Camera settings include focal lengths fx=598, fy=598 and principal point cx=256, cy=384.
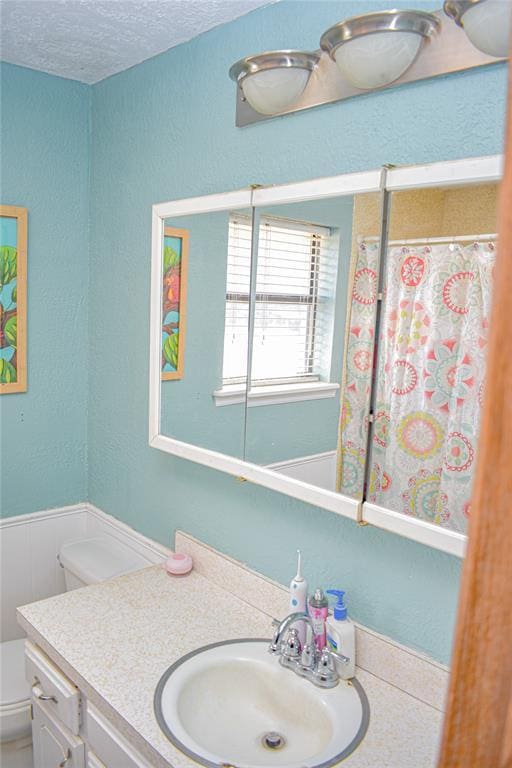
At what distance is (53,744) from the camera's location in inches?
64.1

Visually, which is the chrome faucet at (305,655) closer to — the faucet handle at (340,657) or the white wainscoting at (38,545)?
the faucet handle at (340,657)

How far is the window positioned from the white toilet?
91 cm

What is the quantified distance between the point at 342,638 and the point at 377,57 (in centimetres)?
123

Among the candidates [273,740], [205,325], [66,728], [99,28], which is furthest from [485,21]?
[66,728]

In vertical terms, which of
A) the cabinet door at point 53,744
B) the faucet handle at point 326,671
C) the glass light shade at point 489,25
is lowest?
the cabinet door at point 53,744

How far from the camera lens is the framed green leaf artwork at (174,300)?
1.79m

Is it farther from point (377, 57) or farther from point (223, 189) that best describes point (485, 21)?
point (223, 189)

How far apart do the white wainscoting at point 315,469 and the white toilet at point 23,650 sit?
88cm

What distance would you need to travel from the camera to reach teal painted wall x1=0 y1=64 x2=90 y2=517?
213 centimetres

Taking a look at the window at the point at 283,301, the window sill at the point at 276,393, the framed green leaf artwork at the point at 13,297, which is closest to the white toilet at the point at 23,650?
the framed green leaf artwork at the point at 13,297

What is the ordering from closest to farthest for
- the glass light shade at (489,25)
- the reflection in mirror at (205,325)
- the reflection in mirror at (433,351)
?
the glass light shade at (489,25) < the reflection in mirror at (433,351) < the reflection in mirror at (205,325)

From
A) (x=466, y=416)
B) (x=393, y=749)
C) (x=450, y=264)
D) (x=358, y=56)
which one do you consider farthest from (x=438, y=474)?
(x=358, y=56)

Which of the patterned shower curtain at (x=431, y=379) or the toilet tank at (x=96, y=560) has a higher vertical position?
the patterned shower curtain at (x=431, y=379)

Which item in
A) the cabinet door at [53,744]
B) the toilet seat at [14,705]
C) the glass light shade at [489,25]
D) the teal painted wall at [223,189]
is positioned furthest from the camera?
the toilet seat at [14,705]
